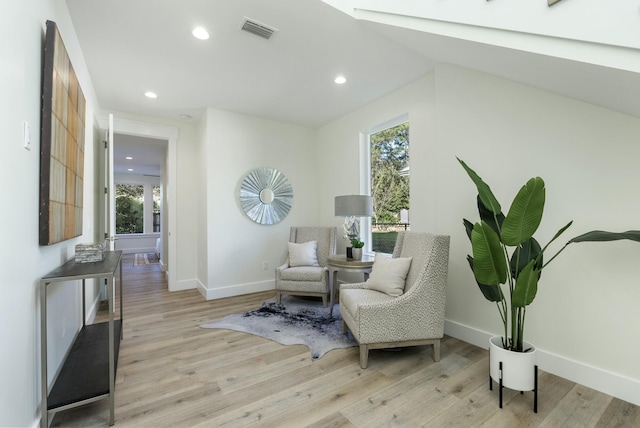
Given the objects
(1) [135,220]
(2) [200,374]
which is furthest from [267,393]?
(1) [135,220]

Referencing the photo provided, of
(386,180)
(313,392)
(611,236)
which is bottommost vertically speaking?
(313,392)

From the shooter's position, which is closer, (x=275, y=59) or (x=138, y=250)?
(x=275, y=59)

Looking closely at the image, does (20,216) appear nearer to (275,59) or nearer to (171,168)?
(275,59)

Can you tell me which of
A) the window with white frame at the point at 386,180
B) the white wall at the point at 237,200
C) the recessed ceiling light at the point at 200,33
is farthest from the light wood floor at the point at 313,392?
the recessed ceiling light at the point at 200,33

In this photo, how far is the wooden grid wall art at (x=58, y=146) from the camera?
1.50m

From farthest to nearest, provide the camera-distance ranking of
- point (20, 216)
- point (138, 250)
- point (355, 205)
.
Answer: point (138, 250) < point (355, 205) < point (20, 216)

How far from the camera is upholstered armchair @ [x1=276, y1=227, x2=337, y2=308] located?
11.7 feet

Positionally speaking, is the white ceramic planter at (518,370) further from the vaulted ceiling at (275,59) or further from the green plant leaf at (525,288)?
the vaulted ceiling at (275,59)

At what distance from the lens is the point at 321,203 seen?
488cm

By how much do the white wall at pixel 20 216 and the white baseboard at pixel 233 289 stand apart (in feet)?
7.62

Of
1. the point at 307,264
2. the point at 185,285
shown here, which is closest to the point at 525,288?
the point at 307,264

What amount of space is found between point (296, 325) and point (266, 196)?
7.07 ft

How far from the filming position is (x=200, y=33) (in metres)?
2.37

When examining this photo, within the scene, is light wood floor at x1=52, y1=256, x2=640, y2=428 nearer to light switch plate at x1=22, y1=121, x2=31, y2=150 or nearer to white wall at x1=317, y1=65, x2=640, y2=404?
white wall at x1=317, y1=65, x2=640, y2=404
